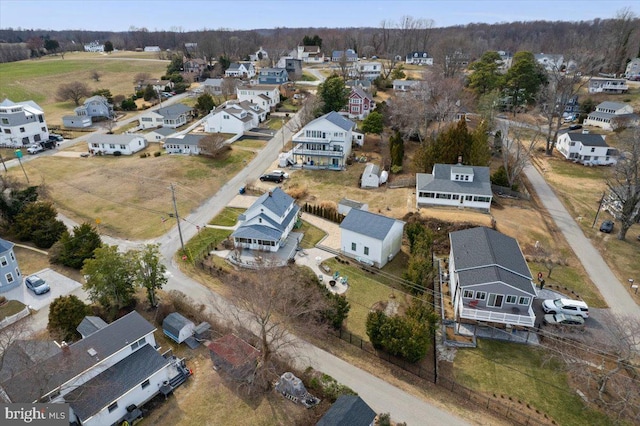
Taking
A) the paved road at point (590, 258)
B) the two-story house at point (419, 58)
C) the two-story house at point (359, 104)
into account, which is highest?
the two-story house at point (419, 58)

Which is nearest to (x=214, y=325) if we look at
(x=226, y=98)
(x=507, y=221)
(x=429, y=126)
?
(x=507, y=221)

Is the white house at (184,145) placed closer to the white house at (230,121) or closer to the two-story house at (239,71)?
the white house at (230,121)

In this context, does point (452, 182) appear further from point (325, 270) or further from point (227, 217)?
point (227, 217)

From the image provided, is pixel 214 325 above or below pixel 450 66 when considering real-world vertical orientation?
below

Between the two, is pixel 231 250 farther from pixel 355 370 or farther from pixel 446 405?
pixel 446 405

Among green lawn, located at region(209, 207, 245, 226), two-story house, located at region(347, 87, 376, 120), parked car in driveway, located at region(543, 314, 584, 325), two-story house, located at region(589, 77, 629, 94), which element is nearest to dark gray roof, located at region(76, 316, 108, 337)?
green lawn, located at region(209, 207, 245, 226)

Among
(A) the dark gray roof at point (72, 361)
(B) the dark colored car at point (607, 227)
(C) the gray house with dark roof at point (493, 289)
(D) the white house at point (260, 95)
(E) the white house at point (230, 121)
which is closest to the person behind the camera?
(A) the dark gray roof at point (72, 361)

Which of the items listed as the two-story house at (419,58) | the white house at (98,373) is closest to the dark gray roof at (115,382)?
the white house at (98,373)
